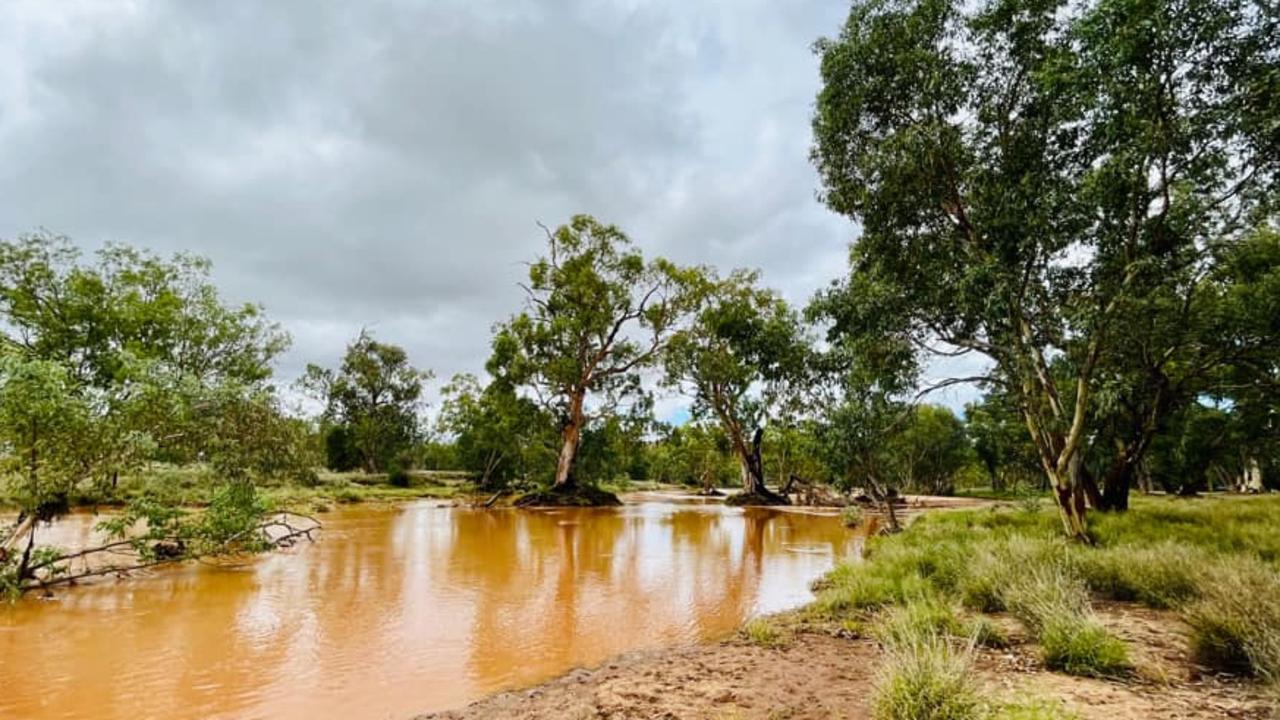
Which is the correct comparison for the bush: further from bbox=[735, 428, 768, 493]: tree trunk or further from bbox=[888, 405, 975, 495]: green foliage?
bbox=[888, 405, 975, 495]: green foliage

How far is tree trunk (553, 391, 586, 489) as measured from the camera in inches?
1283

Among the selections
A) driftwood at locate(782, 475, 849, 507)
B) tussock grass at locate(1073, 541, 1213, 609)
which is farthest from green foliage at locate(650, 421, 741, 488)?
tussock grass at locate(1073, 541, 1213, 609)

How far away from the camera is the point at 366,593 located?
10023mm

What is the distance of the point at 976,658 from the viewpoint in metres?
4.88

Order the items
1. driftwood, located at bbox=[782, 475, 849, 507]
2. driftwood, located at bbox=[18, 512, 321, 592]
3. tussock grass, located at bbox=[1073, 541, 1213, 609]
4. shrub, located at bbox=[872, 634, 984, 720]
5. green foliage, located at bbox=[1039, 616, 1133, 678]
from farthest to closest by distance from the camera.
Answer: driftwood, located at bbox=[782, 475, 849, 507], driftwood, located at bbox=[18, 512, 321, 592], tussock grass, located at bbox=[1073, 541, 1213, 609], green foliage, located at bbox=[1039, 616, 1133, 678], shrub, located at bbox=[872, 634, 984, 720]

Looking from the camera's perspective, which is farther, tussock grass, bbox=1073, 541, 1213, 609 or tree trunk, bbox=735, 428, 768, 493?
tree trunk, bbox=735, 428, 768, 493

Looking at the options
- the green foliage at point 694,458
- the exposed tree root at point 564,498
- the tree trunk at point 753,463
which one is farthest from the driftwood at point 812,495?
the exposed tree root at point 564,498

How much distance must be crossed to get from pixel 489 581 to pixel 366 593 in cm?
219

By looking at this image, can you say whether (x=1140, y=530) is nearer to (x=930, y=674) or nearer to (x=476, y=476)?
(x=930, y=674)

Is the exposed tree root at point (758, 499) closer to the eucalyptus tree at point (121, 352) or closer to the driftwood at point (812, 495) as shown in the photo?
the driftwood at point (812, 495)

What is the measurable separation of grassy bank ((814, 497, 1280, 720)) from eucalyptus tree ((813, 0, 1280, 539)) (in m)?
2.55

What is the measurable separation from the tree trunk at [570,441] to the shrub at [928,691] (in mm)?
29517

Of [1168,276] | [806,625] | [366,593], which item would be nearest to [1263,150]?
[1168,276]

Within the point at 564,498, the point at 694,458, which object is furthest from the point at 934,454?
the point at 564,498
